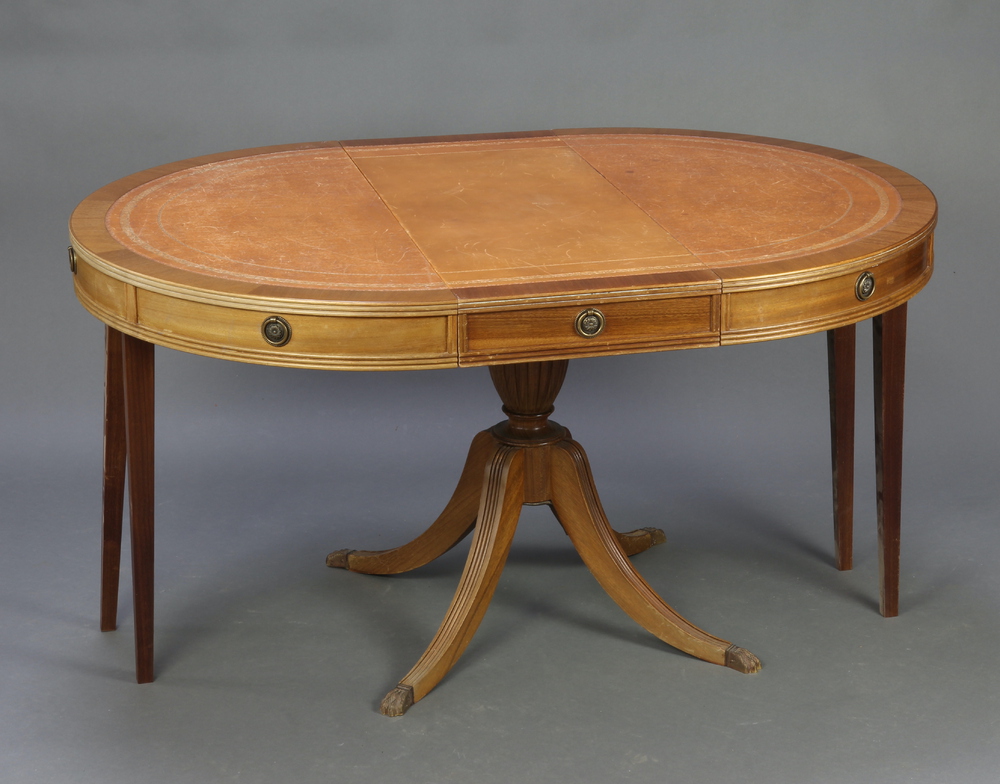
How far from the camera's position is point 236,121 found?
520 centimetres

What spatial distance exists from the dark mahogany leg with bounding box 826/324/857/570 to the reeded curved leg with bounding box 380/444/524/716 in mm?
933

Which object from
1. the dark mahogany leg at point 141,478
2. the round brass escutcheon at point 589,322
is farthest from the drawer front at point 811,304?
the dark mahogany leg at point 141,478

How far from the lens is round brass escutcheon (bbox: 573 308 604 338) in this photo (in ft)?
9.85

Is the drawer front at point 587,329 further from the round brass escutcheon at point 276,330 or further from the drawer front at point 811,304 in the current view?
the round brass escutcheon at point 276,330

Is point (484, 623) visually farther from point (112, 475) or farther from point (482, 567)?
point (112, 475)

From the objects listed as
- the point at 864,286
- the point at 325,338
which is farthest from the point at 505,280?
the point at 864,286

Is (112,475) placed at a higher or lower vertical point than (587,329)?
lower

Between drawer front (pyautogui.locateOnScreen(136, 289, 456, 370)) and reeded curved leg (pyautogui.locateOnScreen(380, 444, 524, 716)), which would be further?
reeded curved leg (pyautogui.locateOnScreen(380, 444, 524, 716))

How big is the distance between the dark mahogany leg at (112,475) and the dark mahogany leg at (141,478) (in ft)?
0.73

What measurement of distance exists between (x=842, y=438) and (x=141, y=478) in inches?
73.5

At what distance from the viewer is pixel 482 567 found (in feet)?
12.1

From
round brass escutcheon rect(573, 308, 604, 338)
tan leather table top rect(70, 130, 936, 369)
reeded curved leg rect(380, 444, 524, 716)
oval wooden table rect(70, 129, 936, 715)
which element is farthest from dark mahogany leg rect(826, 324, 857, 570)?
round brass escutcheon rect(573, 308, 604, 338)

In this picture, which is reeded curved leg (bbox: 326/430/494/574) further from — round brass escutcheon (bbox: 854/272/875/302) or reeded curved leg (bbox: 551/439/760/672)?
round brass escutcheon (bbox: 854/272/875/302)

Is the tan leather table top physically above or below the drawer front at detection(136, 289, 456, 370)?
above
